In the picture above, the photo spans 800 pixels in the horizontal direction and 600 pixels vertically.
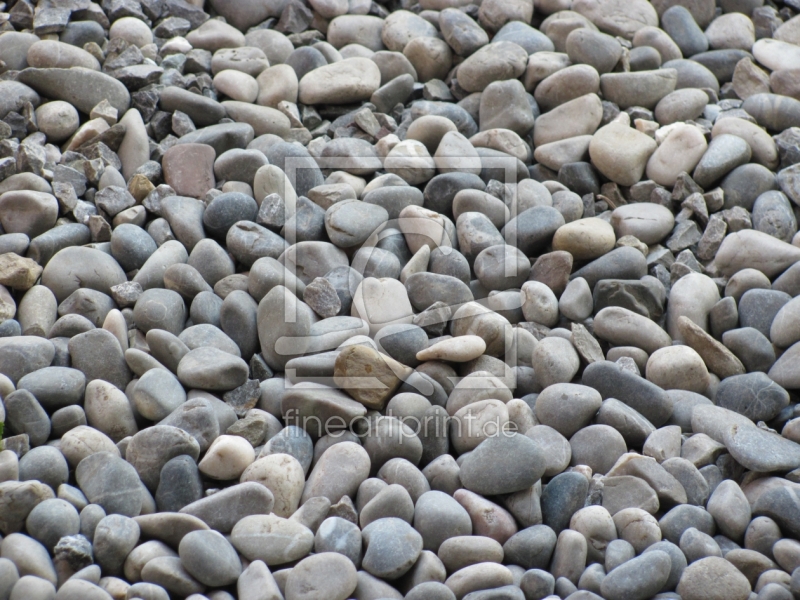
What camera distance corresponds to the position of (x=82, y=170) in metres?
2.22

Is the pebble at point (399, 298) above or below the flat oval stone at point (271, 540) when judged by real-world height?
above

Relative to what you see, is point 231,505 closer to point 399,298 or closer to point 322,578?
point 322,578

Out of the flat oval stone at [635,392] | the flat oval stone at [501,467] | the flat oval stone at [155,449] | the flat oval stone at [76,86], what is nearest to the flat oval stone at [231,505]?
the flat oval stone at [155,449]

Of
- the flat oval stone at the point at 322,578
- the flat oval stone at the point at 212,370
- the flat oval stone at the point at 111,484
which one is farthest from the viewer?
the flat oval stone at the point at 212,370

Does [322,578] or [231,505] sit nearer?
[322,578]

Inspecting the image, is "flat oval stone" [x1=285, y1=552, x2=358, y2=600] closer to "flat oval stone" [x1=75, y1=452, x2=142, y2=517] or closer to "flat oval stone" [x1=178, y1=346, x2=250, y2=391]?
"flat oval stone" [x1=75, y1=452, x2=142, y2=517]

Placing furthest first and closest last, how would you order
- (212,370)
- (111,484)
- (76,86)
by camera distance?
(76,86), (212,370), (111,484)

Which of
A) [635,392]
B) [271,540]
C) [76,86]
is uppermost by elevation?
[76,86]

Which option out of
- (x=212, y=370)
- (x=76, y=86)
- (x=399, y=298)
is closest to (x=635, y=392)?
(x=399, y=298)

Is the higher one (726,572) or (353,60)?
(353,60)

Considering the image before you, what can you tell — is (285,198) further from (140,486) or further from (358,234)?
(140,486)

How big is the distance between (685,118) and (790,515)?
5.02 ft

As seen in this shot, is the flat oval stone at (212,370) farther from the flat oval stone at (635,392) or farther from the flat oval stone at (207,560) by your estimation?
the flat oval stone at (635,392)

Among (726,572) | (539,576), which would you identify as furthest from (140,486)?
(726,572)
